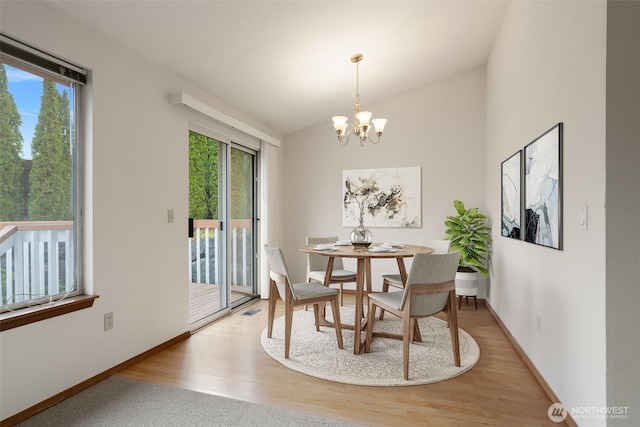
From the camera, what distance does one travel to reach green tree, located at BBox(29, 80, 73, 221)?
204cm

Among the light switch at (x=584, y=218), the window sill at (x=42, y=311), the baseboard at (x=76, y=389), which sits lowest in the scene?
the baseboard at (x=76, y=389)

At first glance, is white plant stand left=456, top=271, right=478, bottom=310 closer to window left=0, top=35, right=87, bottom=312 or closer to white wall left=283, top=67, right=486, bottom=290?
white wall left=283, top=67, right=486, bottom=290

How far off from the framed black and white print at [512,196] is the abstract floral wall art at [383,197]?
50.2 inches

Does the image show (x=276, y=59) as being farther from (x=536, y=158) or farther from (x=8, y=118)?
(x=536, y=158)

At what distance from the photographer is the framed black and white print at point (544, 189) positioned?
200cm

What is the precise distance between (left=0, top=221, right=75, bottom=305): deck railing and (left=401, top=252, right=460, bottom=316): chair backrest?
2258mm

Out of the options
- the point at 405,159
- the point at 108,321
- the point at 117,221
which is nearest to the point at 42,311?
the point at 108,321

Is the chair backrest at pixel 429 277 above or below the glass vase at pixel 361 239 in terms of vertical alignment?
below

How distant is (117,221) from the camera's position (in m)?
2.44

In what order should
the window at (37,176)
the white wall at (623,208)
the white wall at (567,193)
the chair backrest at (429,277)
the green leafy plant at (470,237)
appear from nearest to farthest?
the white wall at (623,208), the white wall at (567,193), the window at (37,176), the chair backrest at (429,277), the green leafy plant at (470,237)

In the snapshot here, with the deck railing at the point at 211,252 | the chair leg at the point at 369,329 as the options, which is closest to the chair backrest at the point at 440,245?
the chair leg at the point at 369,329

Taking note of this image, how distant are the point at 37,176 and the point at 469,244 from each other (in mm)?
4036

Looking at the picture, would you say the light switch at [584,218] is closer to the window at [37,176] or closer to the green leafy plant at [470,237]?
the green leafy plant at [470,237]

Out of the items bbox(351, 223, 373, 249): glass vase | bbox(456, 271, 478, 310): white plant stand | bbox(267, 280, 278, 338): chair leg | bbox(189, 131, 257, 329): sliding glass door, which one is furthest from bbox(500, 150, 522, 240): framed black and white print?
bbox(189, 131, 257, 329): sliding glass door
